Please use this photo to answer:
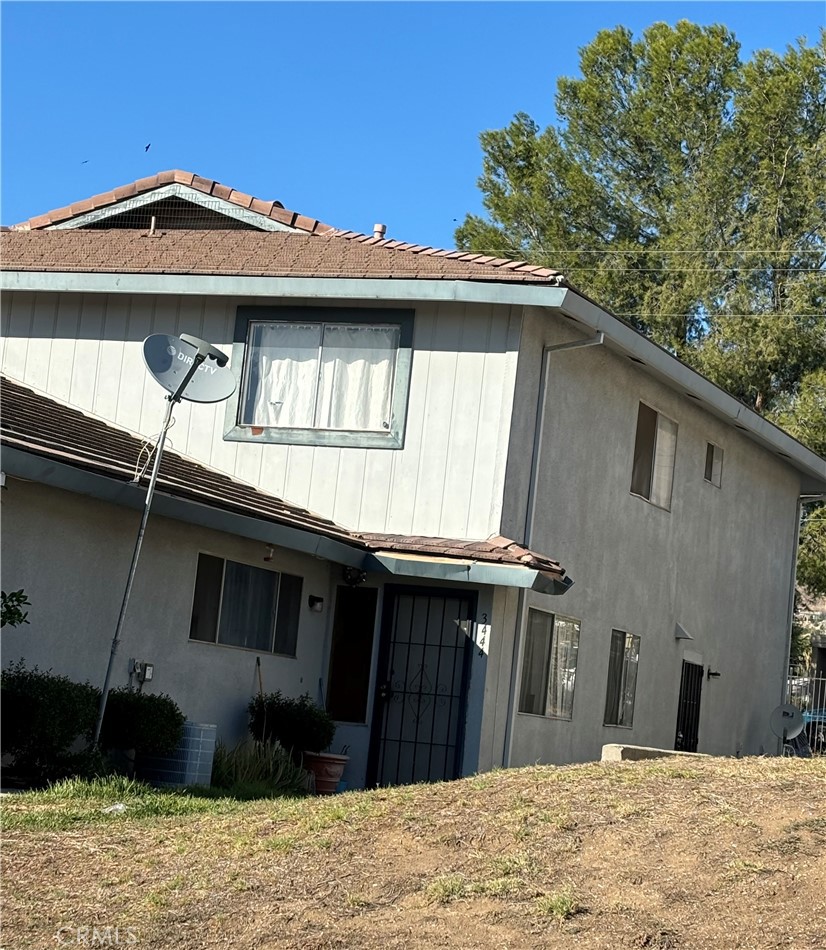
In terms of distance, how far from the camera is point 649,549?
1870cm

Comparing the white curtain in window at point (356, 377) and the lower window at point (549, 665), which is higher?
the white curtain in window at point (356, 377)

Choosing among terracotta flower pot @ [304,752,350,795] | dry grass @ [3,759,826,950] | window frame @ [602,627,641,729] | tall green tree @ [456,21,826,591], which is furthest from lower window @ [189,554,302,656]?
tall green tree @ [456,21,826,591]

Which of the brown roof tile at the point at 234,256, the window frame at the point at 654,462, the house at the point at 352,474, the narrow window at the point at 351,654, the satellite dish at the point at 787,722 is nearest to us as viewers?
the house at the point at 352,474

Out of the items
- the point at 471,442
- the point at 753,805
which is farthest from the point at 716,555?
the point at 753,805

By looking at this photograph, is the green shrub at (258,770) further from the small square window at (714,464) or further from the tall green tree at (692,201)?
the tall green tree at (692,201)

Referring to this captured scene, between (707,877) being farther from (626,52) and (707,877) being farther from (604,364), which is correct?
(626,52)

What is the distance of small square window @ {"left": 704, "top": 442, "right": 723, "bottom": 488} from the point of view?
20.6 m

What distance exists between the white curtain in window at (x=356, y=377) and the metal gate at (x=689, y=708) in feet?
22.6

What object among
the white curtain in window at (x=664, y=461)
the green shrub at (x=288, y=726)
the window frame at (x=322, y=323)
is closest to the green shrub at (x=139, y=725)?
the green shrub at (x=288, y=726)

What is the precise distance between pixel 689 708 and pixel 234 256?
911cm

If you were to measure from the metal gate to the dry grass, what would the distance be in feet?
31.4

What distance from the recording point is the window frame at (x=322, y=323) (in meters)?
15.5

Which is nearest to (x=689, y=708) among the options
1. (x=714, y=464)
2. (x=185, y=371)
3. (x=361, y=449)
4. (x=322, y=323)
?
(x=714, y=464)

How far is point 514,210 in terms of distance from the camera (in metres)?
33.4
